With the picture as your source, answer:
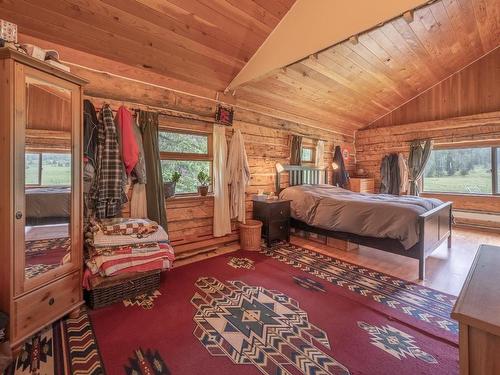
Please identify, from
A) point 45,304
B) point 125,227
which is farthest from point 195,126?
point 45,304

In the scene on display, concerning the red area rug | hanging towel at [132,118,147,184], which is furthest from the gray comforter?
hanging towel at [132,118,147,184]

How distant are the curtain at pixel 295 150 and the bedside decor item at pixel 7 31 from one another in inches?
149

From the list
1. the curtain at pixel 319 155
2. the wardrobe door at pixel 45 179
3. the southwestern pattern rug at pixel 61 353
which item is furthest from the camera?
the curtain at pixel 319 155

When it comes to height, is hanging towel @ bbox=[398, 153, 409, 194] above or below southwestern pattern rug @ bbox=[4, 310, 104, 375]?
above

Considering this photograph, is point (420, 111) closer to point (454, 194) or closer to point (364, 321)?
point (454, 194)

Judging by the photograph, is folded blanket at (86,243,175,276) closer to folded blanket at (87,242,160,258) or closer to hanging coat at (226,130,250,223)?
folded blanket at (87,242,160,258)

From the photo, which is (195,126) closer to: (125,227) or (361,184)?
(125,227)

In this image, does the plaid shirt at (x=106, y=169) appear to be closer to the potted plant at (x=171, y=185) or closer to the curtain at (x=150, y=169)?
the curtain at (x=150, y=169)

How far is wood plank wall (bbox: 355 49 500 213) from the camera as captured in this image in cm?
467

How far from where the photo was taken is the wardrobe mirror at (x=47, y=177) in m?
1.62

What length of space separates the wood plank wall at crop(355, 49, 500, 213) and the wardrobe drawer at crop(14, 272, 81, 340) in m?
6.42

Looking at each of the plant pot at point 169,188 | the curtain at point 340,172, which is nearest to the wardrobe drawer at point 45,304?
the plant pot at point 169,188

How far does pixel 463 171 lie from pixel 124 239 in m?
6.36

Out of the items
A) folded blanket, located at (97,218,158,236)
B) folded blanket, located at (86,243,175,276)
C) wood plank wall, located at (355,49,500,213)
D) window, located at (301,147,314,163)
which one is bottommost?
folded blanket, located at (86,243,175,276)
